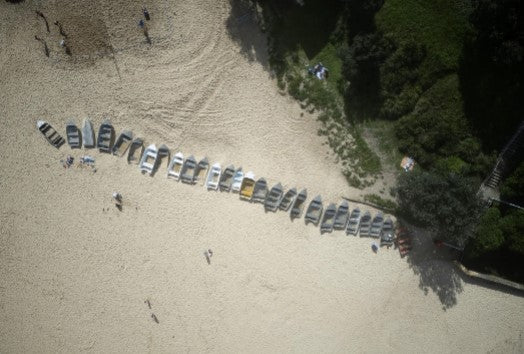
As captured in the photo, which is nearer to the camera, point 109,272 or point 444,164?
point 444,164

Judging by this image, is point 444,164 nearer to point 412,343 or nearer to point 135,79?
point 412,343

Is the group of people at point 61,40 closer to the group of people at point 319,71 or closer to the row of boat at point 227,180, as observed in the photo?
the row of boat at point 227,180

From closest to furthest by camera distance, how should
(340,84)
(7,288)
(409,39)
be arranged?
(409,39) → (340,84) → (7,288)

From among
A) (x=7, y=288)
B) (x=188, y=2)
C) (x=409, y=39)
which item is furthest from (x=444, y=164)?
(x=7, y=288)

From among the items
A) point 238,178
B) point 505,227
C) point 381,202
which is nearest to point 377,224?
point 381,202

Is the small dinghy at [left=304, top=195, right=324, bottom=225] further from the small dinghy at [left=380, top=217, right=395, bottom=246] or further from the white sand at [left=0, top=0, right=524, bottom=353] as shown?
the small dinghy at [left=380, top=217, right=395, bottom=246]

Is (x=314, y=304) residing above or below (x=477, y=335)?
below

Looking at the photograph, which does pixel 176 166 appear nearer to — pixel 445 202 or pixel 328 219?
pixel 328 219
